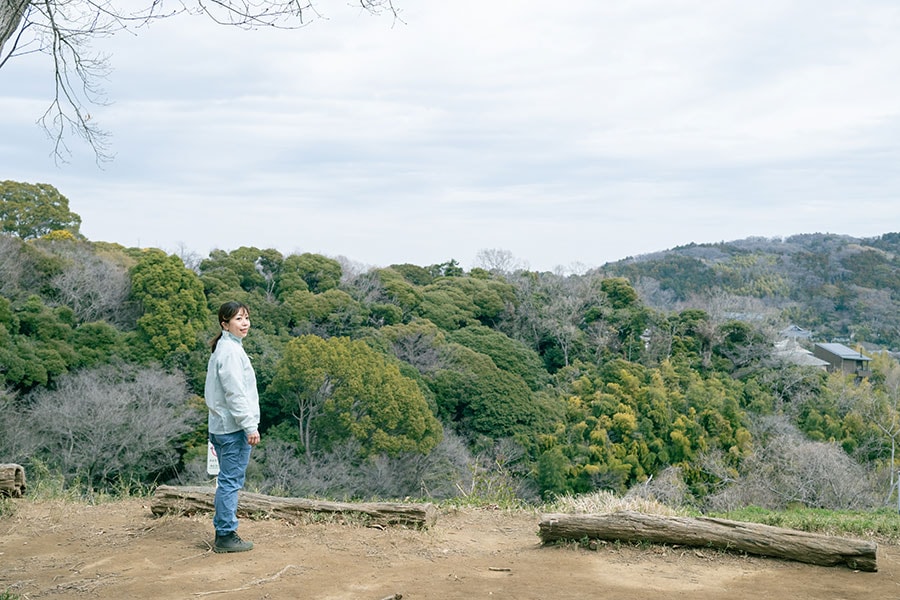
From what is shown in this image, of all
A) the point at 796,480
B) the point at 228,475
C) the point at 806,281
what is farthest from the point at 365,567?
the point at 806,281

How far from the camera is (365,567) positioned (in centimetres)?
432

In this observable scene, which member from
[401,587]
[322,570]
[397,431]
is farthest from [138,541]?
[397,431]

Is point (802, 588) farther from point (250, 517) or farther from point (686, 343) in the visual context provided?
point (686, 343)

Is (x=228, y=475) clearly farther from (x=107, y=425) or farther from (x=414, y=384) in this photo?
(x=414, y=384)

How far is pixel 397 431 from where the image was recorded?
2155cm

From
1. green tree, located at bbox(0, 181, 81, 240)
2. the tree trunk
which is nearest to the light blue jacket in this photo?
the tree trunk

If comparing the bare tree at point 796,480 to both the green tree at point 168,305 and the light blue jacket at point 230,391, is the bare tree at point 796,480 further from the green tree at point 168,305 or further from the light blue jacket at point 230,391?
the light blue jacket at point 230,391

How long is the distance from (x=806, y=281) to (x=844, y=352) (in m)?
17.3

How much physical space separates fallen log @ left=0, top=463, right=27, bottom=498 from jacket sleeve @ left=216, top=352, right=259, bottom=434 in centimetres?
246

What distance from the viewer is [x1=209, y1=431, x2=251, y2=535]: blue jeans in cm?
452

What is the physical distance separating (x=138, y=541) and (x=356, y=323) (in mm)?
22938

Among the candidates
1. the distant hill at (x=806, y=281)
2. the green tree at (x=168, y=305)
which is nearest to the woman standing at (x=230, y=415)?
the green tree at (x=168, y=305)

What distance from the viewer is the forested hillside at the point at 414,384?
62.0 feet

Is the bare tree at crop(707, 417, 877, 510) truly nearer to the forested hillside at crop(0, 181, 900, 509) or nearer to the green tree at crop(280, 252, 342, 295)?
the forested hillside at crop(0, 181, 900, 509)
